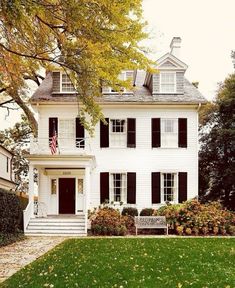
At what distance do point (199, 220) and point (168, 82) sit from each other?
8.45 metres

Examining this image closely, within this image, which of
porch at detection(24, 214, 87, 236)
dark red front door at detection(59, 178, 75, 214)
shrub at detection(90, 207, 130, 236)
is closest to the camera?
shrub at detection(90, 207, 130, 236)

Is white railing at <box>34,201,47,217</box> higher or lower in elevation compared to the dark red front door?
lower

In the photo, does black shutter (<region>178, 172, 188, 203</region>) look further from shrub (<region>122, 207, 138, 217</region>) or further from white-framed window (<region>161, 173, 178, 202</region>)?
shrub (<region>122, 207, 138, 217</region>)

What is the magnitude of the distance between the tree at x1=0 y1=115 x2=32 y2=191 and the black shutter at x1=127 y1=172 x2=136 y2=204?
13630mm

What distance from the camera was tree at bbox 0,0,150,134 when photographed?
1108 cm

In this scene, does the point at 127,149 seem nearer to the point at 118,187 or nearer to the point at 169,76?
the point at 118,187

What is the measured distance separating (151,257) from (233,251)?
2784 millimetres

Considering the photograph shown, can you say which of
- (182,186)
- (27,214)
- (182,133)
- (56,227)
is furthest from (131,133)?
(27,214)

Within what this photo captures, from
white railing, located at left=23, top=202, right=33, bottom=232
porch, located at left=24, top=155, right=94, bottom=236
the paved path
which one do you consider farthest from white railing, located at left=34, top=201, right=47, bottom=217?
the paved path

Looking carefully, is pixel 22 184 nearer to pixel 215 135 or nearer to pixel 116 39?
pixel 215 135

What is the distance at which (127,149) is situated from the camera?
85.9 ft

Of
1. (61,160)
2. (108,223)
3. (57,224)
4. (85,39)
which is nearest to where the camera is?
(85,39)

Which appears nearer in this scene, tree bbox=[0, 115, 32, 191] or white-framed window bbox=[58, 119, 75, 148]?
white-framed window bbox=[58, 119, 75, 148]

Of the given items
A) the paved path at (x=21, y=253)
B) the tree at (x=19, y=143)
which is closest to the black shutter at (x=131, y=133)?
the paved path at (x=21, y=253)
